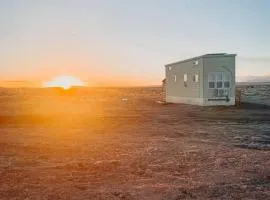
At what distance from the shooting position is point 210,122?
21.2 metres

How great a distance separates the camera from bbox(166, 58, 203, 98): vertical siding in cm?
3284

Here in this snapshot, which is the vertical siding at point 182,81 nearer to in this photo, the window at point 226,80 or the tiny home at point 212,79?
the tiny home at point 212,79

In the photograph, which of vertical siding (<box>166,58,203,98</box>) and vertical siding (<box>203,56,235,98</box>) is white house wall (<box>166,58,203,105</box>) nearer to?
vertical siding (<box>166,58,203,98</box>)

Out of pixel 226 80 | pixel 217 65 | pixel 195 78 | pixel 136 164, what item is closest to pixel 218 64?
pixel 217 65

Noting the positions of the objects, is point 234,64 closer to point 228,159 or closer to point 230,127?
point 230,127

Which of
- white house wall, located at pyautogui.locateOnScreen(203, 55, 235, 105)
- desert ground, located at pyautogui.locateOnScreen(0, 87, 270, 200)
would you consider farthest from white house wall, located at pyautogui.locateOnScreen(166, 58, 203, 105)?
desert ground, located at pyautogui.locateOnScreen(0, 87, 270, 200)

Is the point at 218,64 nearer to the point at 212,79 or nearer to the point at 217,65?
the point at 217,65

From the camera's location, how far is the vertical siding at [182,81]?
32.8 m

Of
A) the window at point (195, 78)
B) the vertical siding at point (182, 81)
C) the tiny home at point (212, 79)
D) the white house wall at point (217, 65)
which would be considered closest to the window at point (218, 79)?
the tiny home at point (212, 79)

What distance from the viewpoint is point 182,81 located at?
120 feet

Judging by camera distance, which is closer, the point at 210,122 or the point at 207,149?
the point at 207,149

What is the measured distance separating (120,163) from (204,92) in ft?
74.3

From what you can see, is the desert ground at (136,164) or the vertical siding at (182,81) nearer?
the desert ground at (136,164)

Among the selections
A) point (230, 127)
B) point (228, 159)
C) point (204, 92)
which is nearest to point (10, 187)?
point (228, 159)
